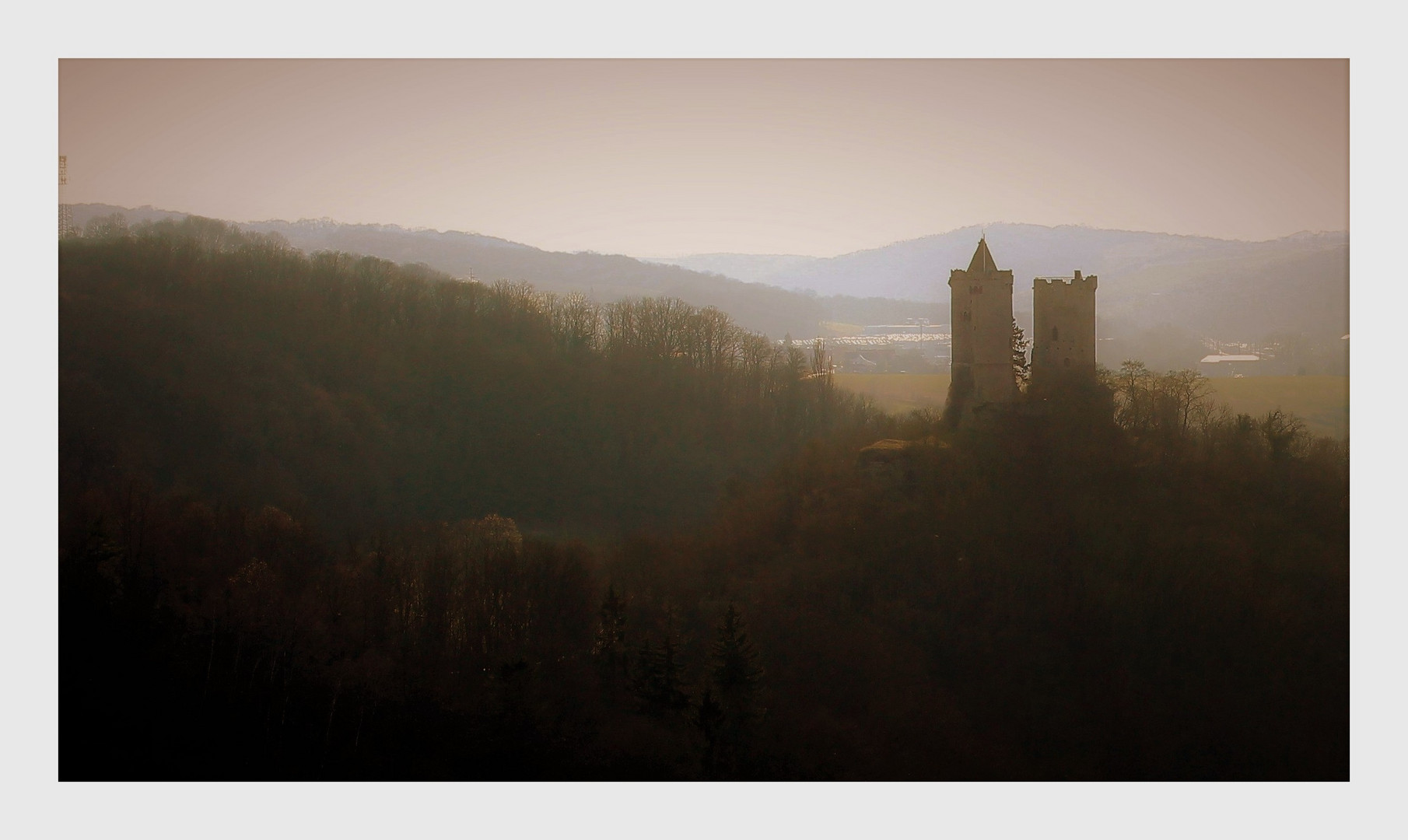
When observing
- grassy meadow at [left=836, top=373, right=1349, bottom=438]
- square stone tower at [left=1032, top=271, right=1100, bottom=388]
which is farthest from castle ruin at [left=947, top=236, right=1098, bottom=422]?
grassy meadow at [left=836, top=373, right=1349, bottom=438]

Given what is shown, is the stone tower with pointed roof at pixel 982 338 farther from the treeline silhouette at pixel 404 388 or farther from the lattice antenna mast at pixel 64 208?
the lattice antenna mast at pixel 64 208

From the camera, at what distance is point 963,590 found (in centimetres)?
1288

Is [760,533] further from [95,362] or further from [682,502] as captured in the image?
[95,362]

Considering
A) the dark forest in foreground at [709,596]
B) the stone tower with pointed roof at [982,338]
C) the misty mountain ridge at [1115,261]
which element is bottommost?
the dark forest in foreground at [709,596]

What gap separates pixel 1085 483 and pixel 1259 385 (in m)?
2.96

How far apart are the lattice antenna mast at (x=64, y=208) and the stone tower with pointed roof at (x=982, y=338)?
39.1ft

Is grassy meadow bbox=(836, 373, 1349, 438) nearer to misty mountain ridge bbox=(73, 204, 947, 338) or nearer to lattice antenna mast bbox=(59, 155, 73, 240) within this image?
misty mountain ridge bbox=(73, 204, 947, 338)

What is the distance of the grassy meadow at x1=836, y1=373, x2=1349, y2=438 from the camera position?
11619 mm

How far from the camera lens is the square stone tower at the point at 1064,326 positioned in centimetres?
1427

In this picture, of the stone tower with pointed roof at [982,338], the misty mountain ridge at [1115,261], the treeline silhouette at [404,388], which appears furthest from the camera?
the treeline silhouette at [404,388]

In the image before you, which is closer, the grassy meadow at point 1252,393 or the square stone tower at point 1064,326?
the grassy meadow at point 1252,393

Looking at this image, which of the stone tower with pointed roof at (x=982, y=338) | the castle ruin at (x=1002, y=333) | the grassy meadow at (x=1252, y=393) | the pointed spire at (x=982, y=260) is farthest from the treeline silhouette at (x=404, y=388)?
the pointed spire at (x=982, y=260)

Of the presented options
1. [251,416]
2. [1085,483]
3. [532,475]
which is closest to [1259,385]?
[1085,483]

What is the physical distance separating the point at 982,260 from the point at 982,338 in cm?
120
